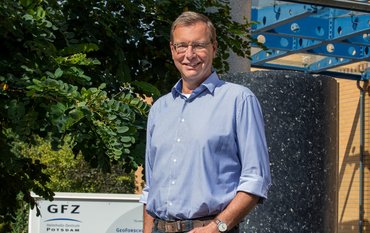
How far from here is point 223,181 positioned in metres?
3.39

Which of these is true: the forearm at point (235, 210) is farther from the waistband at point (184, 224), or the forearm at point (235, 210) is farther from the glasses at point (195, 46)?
the glasses at point (195, 46)

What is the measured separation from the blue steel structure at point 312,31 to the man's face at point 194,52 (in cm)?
1029

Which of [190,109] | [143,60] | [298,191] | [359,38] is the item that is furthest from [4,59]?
[359,38]

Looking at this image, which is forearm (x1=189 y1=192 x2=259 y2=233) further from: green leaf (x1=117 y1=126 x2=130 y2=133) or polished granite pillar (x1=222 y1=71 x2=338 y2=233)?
polished granite pillar (x1=222 y1=71 x2=338 y2=233)

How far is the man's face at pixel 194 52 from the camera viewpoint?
136 inches

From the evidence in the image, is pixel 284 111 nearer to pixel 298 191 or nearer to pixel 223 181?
pixel 298 191

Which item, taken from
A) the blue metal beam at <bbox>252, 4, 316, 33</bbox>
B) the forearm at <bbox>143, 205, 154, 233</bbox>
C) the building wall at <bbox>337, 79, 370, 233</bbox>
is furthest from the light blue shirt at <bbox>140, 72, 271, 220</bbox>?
the building wall at <bbox>337, 79, 370, 233</bbox>

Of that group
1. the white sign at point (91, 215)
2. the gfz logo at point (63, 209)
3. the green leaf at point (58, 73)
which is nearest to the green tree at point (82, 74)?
the green leaf at point (58, 73)

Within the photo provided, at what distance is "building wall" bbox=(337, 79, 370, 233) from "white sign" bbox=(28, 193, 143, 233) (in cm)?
1033

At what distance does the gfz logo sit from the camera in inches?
406

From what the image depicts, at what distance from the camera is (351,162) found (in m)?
20.7

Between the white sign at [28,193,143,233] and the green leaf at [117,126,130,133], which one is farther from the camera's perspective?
the white sign at [28,193,143,233]

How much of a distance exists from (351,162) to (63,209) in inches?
449

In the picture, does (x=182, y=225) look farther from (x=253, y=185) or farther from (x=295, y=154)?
(x=295, y=154)
